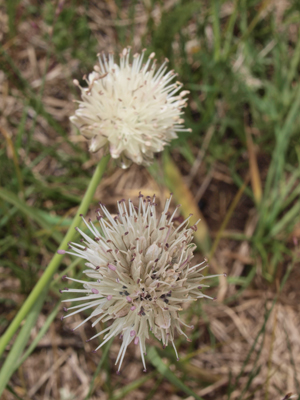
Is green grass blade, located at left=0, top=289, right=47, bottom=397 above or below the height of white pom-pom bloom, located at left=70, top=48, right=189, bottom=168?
below

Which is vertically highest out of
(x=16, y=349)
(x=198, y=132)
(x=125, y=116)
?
(x=198, y=132)

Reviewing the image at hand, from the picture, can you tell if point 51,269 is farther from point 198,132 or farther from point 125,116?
point 198,132

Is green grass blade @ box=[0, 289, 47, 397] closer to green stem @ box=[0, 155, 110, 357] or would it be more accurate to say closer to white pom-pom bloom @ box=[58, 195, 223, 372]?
green stem @ box=[0, 155, 110, 357]

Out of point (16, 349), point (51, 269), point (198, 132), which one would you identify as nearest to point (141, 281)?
point (51, 269)

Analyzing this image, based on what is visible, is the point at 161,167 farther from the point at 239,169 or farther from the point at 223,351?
the point at 223,351

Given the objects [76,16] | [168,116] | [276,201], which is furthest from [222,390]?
[76,16]

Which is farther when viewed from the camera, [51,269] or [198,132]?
Result: [198,132]

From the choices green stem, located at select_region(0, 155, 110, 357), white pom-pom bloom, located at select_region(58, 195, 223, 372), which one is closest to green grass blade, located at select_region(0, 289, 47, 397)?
green stem, located at select_region(0, 155, 110, 357)
